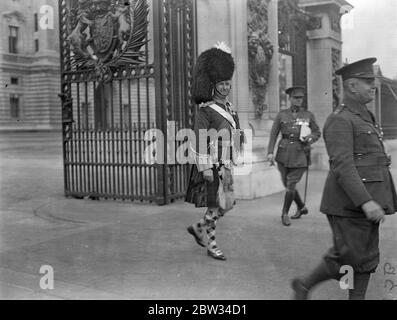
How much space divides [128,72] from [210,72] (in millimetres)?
3522

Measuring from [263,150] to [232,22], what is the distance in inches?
86.9

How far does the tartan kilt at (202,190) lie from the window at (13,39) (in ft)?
46.1

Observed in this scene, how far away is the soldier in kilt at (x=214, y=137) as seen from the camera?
16.2ft


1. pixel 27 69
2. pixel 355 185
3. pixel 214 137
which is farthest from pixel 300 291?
pixel 27 69

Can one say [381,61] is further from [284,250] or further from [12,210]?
[12,210]

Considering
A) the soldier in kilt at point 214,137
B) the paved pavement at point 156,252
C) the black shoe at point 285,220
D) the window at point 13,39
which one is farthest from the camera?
the window at point 13,39

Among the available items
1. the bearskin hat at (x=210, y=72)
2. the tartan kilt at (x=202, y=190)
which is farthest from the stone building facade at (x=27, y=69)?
the tartan kilt at (x=202, y=190)

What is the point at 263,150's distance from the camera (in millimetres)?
8984

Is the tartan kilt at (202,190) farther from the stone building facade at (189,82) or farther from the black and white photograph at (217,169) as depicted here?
the stone building facade at (189,82)

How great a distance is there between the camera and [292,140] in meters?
6.77

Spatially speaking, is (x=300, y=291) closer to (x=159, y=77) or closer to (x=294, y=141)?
(x=294, y=141)

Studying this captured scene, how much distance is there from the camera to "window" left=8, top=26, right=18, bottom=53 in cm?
1784
